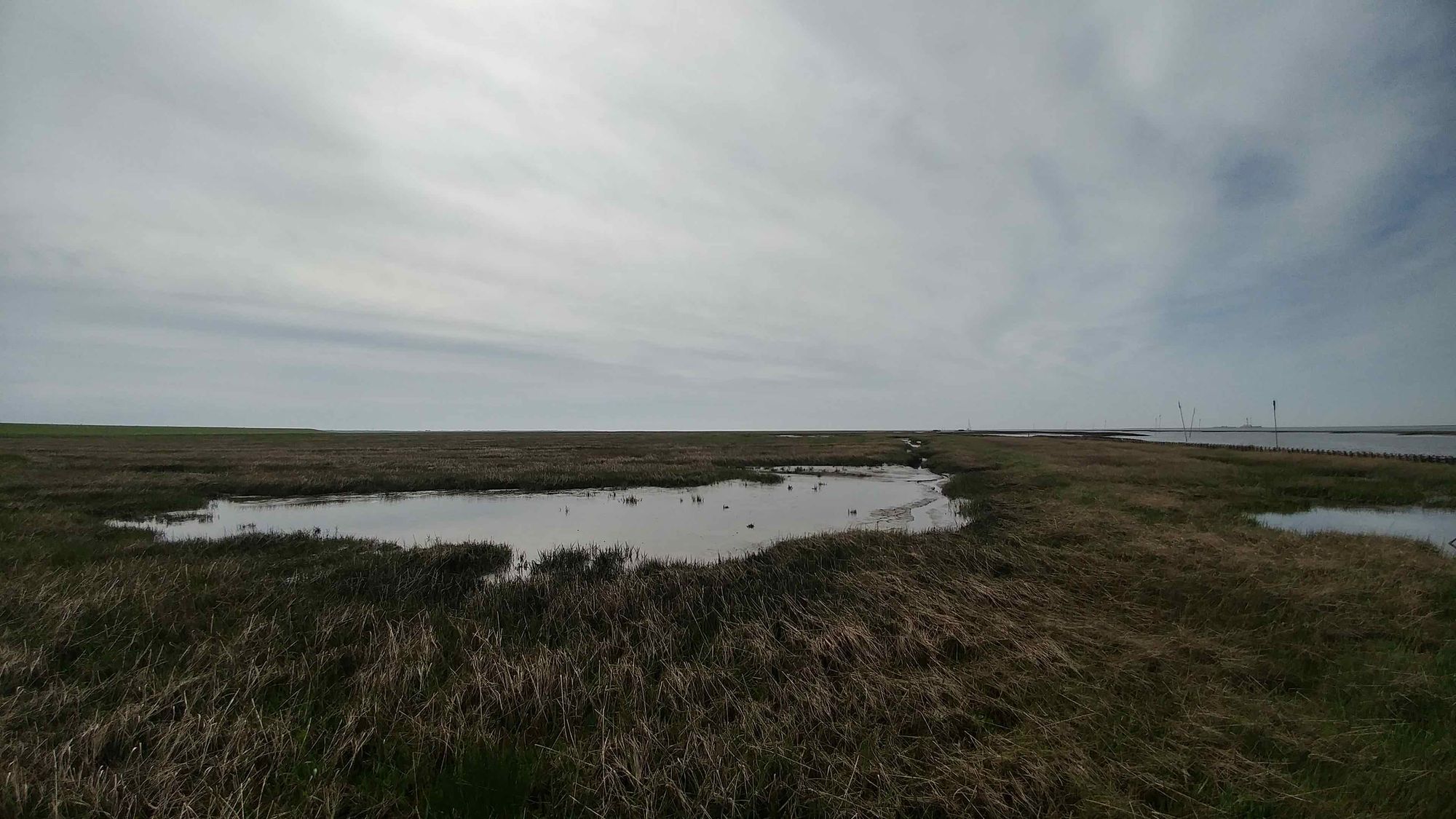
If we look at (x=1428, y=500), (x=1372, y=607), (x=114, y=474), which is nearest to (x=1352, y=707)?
(x=1372, y=607)

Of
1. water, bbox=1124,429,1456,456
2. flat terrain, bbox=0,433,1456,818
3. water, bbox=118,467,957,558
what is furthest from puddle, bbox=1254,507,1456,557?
water, bbox=1124,429,1456,456

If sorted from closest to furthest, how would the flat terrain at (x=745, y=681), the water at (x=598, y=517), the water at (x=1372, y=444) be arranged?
the flat terrain at (x=745, y=681)
the water at (x=598, y=517)
the water at (x=1372, y=444)

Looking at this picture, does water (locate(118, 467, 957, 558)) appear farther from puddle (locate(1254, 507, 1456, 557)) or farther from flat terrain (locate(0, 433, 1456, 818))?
puddle (locate(1254, 507, 1456, 557))

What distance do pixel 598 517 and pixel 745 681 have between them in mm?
16630

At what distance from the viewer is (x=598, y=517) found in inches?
912

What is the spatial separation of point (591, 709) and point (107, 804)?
417 cm

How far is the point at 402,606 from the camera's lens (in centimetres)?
1055

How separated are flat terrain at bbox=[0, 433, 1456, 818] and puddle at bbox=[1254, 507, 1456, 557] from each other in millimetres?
4475

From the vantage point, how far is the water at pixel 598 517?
732 inches

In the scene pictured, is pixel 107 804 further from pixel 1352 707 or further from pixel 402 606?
pixel 1352 707

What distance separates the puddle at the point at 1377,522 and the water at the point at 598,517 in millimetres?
11164

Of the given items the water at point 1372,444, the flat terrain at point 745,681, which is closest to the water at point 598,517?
the flat terrain at point 745,681

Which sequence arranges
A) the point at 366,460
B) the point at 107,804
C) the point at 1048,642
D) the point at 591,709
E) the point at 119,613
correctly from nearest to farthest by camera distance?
the point at 107,804, the point at 591,709, the point at 1048,642, the point at 119,613, the point at 366,460

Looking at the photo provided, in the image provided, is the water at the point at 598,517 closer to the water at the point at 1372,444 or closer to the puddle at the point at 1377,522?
the puddle at the point at 1377,522
